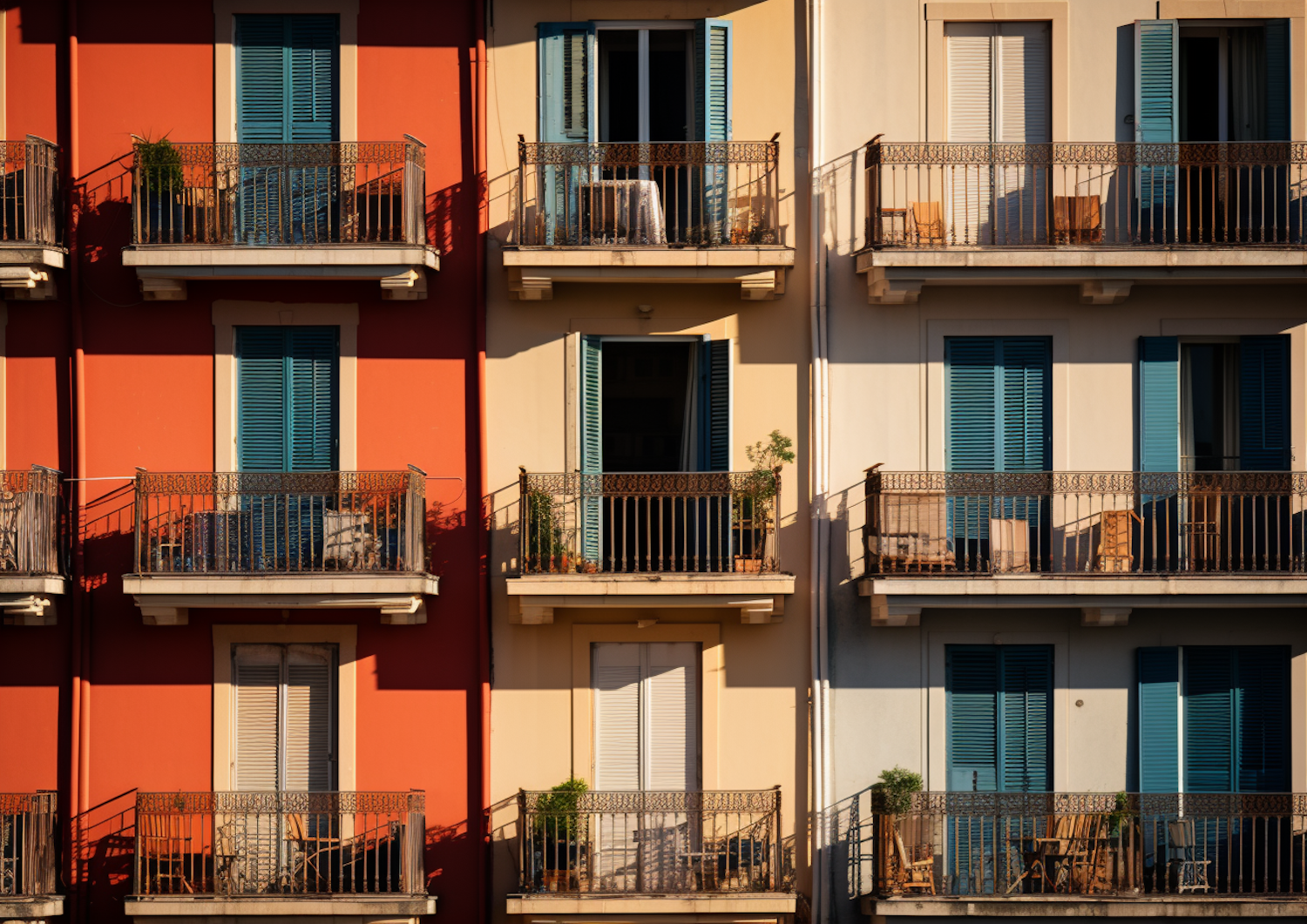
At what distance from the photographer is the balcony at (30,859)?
585 inches

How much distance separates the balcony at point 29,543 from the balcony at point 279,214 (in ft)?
7.57

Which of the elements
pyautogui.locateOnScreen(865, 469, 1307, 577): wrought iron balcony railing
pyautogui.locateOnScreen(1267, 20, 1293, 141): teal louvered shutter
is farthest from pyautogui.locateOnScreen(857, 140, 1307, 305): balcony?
pyautogui.locateOnScreen(865, 469, 1307, 577): wrought iron balcony railing

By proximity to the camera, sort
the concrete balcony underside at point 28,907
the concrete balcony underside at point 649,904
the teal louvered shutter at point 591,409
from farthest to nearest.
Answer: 1. the teal louvered shutter at point 591,409
2. the concrete balcony underside at point 649,904
3. the concrete balcony underside at point 28,907

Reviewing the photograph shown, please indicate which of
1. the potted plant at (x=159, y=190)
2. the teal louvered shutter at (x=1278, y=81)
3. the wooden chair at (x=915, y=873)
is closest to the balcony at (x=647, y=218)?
the potted plant at (x=159, y=190)

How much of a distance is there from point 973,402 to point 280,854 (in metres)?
8.63

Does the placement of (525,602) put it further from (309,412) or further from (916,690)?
(916,690)

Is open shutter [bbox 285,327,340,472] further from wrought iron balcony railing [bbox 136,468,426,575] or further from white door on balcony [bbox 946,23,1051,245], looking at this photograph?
white door on balcony [bbox 946,23,1051,245]

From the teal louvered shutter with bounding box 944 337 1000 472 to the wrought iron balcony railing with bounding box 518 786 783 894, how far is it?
4189mm

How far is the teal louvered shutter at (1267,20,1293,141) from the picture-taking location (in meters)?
16.5

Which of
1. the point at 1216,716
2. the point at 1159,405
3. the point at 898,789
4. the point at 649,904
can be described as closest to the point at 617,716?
the point at 649,904

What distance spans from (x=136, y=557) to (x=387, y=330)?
137 inches

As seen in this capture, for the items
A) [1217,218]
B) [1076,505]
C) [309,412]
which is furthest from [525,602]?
[1217,218]

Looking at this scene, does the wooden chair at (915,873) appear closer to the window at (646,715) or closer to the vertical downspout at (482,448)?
the window at (646,715)

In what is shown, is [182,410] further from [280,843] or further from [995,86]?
[995,86]
